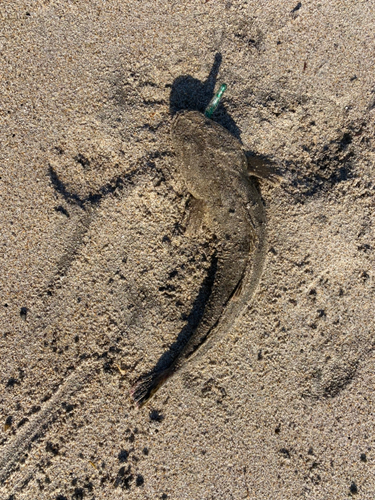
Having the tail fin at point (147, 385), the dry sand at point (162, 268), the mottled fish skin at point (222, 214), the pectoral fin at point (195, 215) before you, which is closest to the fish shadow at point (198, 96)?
the dry sand at point (162, 268)

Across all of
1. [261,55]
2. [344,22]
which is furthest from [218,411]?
[344,22]

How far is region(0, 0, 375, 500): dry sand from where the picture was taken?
344 centimetres

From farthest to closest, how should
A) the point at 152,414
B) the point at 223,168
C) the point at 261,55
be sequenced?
the point at 261,55 → the point at 152,414 → the point at 223,168

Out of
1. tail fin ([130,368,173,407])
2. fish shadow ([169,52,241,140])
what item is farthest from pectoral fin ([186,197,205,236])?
tail fin ([130,368,173,407])

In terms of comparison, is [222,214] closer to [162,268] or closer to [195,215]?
[195,215]

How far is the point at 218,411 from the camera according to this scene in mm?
3490

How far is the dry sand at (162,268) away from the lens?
344 cm

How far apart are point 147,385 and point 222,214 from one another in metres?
2.02

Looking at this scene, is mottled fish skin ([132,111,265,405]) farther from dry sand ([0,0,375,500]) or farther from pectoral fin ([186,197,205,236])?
dry sand ([0,0,375,500])

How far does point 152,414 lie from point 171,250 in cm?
182

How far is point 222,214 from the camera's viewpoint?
3285 mm

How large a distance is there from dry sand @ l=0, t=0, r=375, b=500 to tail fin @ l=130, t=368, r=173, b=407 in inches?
4.3

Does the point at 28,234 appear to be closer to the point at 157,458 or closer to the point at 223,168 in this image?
the point at 223,168

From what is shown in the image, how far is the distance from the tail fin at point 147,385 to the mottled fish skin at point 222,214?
1cm
